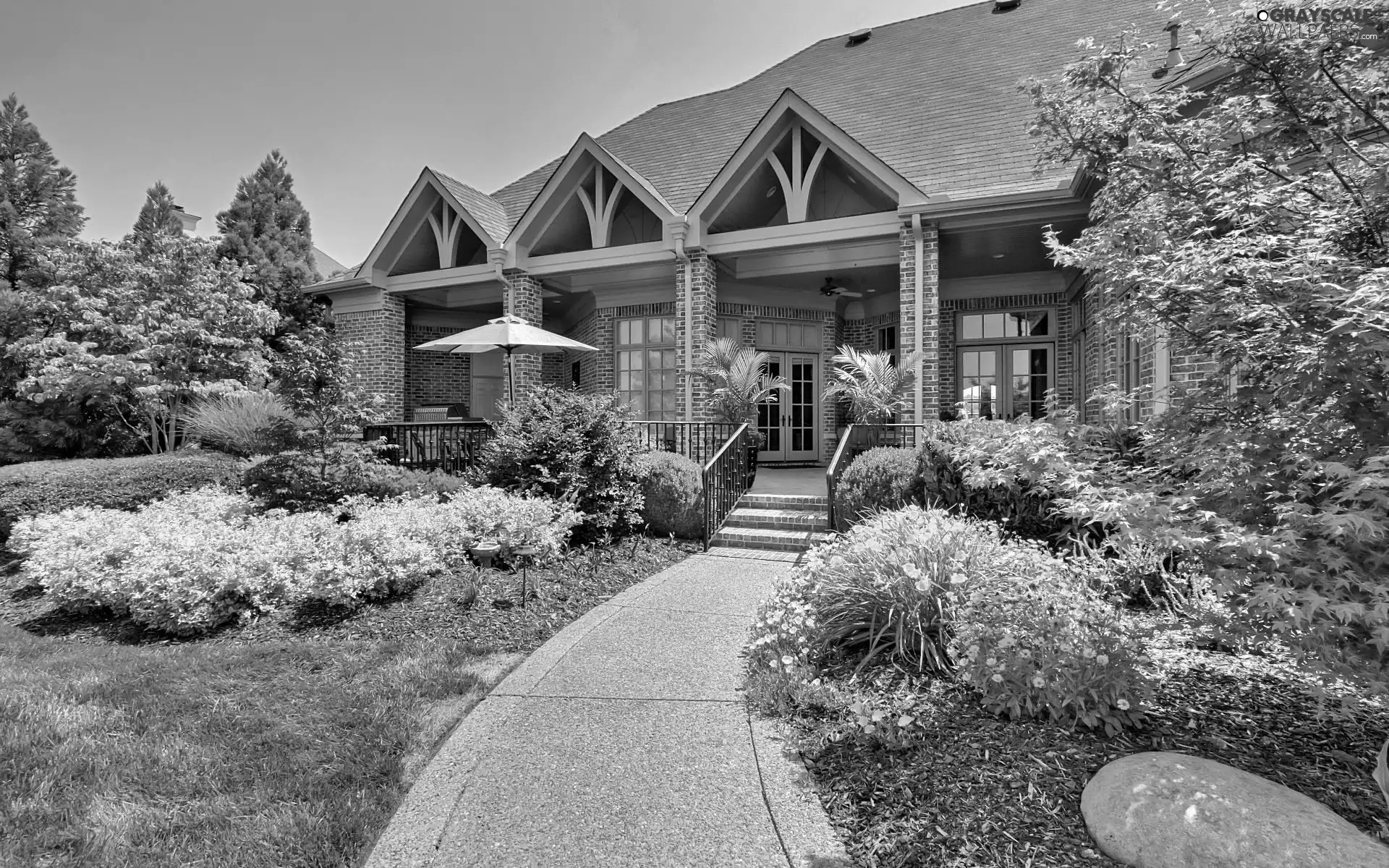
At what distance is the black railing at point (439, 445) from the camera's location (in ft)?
33.2

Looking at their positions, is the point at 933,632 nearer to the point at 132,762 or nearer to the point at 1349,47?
the point at 1349,47

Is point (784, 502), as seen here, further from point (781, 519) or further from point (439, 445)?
point (439, 445)

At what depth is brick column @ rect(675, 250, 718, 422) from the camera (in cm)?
1017

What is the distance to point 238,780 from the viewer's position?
2674 millimetres

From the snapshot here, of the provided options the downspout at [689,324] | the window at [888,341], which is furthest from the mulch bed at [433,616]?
the window at [888,341]

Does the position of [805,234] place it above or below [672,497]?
above

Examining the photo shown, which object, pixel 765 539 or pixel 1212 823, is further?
pixel 765 539

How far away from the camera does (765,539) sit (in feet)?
23.7

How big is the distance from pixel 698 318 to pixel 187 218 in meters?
18.3

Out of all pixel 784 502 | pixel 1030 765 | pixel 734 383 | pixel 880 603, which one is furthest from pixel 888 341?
pixel 1030 765

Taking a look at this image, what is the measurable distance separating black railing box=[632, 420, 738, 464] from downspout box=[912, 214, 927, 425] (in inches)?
105

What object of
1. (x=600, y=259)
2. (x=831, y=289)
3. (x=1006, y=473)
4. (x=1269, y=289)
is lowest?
(x=1006, y=473)

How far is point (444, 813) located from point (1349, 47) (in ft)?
15.2

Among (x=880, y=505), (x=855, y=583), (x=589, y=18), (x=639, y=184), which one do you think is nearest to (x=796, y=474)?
(x=880, y=505)
